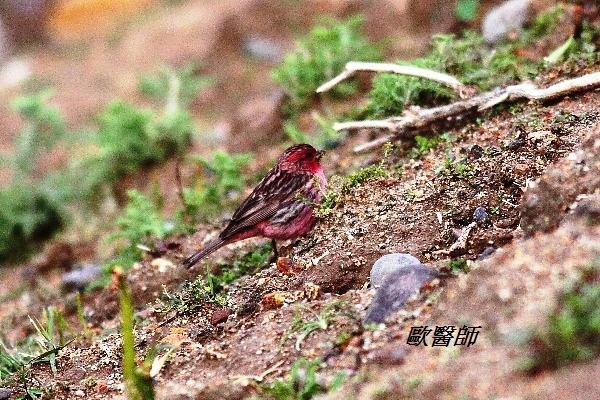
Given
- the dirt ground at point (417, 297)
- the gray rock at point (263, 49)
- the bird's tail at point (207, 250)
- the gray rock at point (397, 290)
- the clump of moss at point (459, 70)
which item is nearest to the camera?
the dirt ground at point (417, 297)

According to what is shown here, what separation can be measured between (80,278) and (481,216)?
3264 mm

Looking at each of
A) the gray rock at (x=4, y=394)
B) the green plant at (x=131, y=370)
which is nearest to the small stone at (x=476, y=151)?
the green plant at (x=131, y=370)

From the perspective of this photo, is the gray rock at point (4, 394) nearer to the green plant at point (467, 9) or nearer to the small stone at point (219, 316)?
the small stone at point (219, 316)

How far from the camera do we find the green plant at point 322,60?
756cm

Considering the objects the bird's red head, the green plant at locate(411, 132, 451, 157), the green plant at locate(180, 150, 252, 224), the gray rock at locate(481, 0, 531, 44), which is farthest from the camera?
the gray rock at locate(481, 0, 531, 44)

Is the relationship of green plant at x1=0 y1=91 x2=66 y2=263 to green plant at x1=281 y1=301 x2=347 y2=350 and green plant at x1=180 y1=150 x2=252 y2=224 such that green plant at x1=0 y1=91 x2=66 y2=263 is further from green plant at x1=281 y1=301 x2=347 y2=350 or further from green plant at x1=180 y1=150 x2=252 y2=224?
green plant at x1=281 y1=301 x2=347 y2=350

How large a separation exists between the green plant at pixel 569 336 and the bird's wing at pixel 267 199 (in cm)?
244

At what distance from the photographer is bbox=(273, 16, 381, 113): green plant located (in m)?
7.56

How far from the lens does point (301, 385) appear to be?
382cm

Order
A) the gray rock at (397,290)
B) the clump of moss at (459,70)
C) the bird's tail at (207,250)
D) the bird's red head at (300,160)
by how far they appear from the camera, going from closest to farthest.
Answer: the gray rock at (397,290)
the bird's tail at (207,250)
the bird's red head at (300,160)
the clump of moss at (459,70)

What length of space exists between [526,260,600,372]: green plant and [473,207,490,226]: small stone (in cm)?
155

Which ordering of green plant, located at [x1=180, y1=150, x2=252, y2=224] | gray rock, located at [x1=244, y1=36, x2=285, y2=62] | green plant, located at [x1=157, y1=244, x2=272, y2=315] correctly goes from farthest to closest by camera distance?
1. gray rock, located at [x1=244, y1=36, x2=285, y2=62]
2. green plant, located at [x1=180, y1=150, x2=252, y2=224]
3. green plant, located at [x1=157, y1=244, x2=272, y2=315]

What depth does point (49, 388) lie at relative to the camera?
4.59 meters

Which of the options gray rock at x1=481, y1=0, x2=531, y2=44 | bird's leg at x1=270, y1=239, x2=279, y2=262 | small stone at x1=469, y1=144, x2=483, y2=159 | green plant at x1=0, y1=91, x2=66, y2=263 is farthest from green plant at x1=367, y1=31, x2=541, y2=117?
green plant at x1=0, y1=91, x2=66, y2=263
